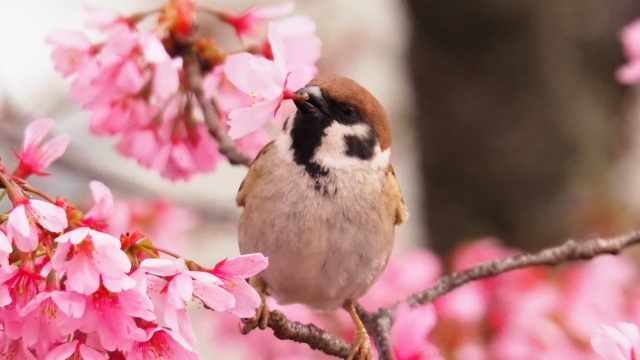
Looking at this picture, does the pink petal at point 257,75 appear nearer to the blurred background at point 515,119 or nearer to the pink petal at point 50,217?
the pink petal at point 50,217

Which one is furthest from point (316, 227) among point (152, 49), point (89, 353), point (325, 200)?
point (89, 353)

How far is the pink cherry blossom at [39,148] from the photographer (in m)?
0.72

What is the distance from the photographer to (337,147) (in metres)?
0.95

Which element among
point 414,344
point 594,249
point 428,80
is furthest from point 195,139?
point 428,80

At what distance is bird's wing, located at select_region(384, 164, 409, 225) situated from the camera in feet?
3.28

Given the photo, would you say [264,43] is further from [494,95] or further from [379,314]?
[494,95]

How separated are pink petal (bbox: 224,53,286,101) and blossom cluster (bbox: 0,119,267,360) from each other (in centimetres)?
13

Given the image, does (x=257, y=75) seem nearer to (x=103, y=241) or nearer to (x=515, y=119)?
(x=103, y=241)

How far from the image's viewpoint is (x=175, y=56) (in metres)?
1.01

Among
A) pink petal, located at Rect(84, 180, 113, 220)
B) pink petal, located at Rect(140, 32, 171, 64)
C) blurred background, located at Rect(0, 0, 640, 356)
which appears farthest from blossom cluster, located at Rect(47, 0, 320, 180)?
blurred background, located at Rect(0, 0, 640, 356)

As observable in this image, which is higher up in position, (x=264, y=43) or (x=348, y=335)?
(x=264, y=43)

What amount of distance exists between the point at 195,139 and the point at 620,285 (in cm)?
103

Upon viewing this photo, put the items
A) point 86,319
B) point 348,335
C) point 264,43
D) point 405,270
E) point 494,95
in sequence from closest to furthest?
point 86,319
point 264,43
point 348,335
point 405,270
point 494,95

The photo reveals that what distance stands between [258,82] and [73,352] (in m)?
0.25
